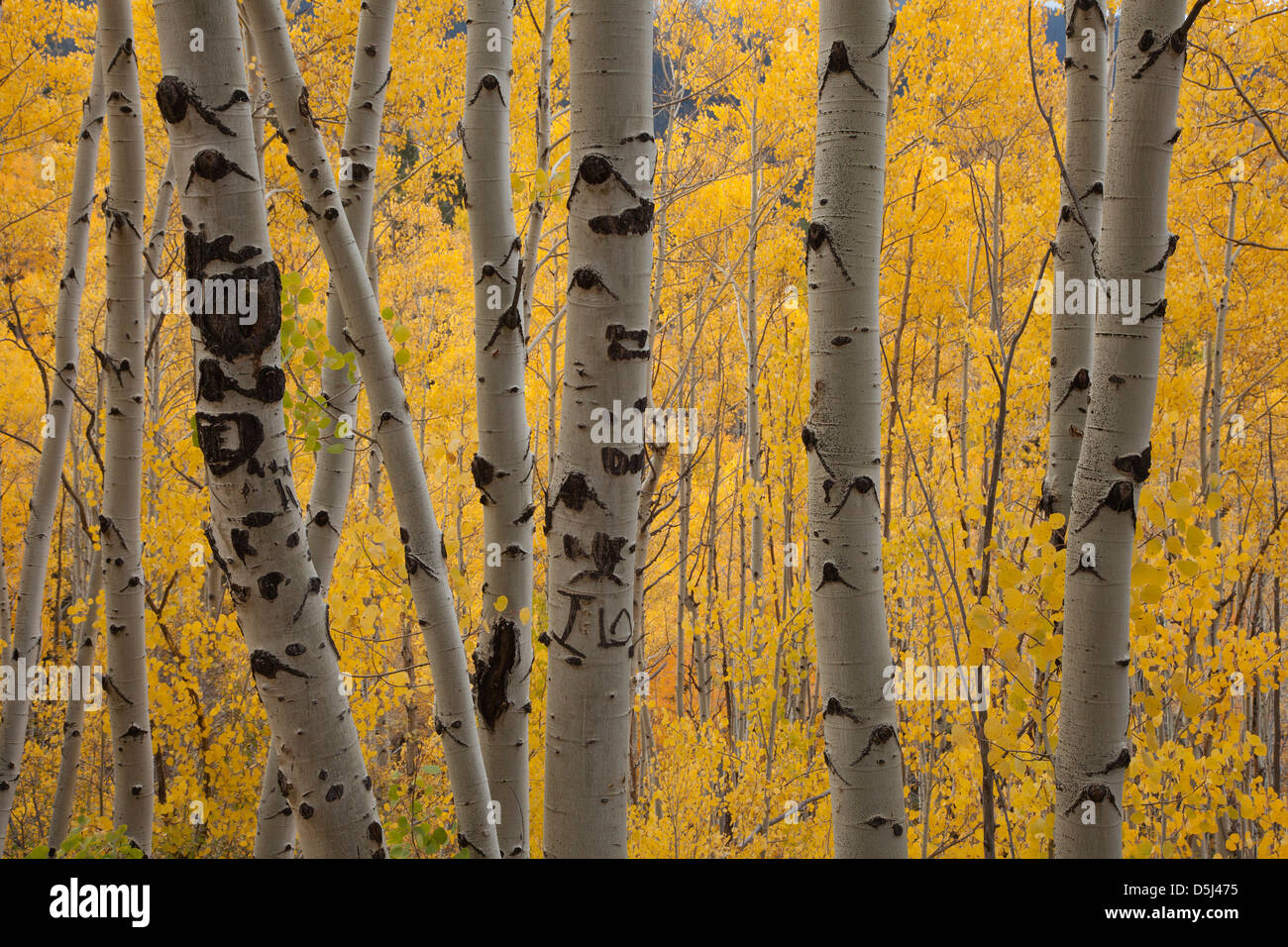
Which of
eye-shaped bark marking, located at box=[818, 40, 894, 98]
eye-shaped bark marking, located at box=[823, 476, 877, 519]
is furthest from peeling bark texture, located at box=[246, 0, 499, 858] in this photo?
eye-shaped bark marking, located at box=[818, 40, 894, 98]

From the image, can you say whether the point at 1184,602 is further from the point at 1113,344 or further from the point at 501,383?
the point at 501,383

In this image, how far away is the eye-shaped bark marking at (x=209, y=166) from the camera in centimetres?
120

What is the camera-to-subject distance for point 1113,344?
4.90 feet

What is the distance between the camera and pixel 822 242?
63.7 inches

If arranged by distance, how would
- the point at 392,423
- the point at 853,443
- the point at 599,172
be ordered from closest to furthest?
the point at 599,172
the point at 853,443
the point at 392,423

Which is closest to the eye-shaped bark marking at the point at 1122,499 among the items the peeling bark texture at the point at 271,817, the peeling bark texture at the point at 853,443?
the peeling bark texture at the point at 853,443

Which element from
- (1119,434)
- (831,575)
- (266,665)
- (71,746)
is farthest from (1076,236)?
(71,746)

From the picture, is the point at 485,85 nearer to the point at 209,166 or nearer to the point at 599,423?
the point at 209,166

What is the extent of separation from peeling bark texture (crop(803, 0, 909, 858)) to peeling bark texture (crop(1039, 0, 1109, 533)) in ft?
2.55

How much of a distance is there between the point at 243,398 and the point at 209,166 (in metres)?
0.34

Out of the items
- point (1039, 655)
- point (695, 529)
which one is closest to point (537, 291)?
point (695, 529)

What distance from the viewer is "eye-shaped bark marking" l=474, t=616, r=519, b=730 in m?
2.12

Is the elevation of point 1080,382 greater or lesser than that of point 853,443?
greater
